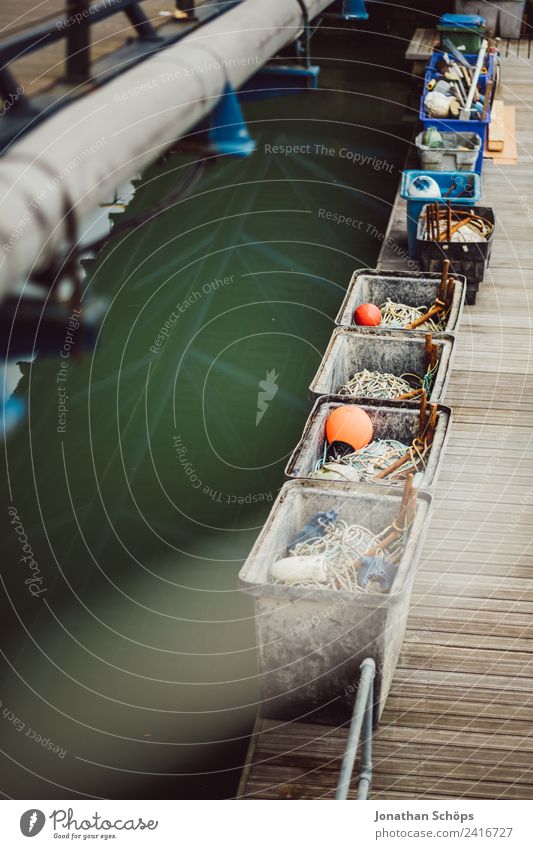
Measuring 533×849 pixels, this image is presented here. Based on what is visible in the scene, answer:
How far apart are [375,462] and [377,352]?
111cm

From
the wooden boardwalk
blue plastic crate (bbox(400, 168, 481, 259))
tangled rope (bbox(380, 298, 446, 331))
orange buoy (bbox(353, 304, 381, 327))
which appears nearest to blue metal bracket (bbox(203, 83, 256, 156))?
orange buoy (bbox(353, 304, 381, 327))

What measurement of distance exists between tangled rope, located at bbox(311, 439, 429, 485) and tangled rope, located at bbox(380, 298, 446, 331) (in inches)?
56.2

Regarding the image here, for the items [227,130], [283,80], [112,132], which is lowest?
[112,132]

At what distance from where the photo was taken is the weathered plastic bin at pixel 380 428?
4.75 metres

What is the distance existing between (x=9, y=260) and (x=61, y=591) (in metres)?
4.16

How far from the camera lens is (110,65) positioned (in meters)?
4.79

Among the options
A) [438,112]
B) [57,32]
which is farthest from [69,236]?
[438,112]

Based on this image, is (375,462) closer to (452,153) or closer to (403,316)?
(403,316)

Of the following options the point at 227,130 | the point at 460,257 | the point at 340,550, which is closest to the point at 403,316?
the point at 460,257

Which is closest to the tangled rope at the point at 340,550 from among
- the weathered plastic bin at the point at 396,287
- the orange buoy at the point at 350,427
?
the orange buoy at the point at 350,427

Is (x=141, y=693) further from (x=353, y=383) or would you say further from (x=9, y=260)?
(x=9, y=260)

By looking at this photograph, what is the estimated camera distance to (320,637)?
146 inches

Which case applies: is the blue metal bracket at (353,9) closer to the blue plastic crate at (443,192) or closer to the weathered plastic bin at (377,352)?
the blue plastic crate at (443,192)

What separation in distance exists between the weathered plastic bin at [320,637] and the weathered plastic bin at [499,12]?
45.5 ft
